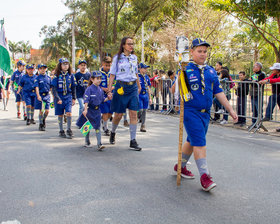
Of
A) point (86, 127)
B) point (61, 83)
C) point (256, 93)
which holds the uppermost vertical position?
point (61, 83)

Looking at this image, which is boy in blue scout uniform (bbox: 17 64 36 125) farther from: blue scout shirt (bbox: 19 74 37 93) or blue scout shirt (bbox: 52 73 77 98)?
blue scout shirt (bbox: 52 73 77 98)

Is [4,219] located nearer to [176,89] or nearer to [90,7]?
[176,89]

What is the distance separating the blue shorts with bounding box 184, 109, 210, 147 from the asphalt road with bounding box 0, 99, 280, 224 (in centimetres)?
65

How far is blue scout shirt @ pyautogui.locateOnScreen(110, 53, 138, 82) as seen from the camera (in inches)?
276

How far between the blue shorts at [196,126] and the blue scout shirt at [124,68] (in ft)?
8.63

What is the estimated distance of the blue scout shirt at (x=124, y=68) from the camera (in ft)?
23.0

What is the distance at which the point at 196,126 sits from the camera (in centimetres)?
454

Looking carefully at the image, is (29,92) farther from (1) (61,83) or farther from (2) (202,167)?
(2) (202,167)

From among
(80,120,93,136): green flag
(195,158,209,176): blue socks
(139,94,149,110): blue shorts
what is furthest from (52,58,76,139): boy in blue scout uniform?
(195,158,209,176): blue socks

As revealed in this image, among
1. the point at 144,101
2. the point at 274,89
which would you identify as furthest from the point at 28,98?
the point at 274,89

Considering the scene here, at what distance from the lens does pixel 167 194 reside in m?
4.42

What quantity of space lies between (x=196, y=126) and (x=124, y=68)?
2.87 meters

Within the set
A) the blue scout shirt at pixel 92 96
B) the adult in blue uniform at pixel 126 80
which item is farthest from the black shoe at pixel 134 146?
the blue scout shirt at pixel 92 96

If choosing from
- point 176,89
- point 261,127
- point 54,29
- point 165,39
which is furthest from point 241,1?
point 54,29
